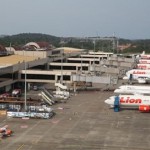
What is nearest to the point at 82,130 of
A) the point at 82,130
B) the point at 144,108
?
the point at 82,130

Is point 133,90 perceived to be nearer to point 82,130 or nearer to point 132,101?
point 132,101

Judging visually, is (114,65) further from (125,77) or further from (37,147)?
(37,147)

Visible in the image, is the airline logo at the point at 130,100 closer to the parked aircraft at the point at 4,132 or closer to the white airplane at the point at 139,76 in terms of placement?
the parked aircraft at the point at 4,132

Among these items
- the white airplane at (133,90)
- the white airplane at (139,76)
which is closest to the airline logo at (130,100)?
the white airplane at (133,90)

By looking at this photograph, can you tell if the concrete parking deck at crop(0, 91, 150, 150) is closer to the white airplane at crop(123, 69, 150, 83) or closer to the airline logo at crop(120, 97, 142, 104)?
the airline logo at crop(120, 97, 142, 104)

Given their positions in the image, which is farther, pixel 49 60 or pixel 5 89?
pixel 49 60

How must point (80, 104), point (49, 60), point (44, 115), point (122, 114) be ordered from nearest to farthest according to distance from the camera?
point (44, 115) → point (122, 114) → point (80, 104) → point (49, 60)

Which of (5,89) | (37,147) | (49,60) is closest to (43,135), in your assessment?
(37,147)

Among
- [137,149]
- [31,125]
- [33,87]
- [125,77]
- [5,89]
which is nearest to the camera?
[137,149]
